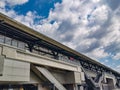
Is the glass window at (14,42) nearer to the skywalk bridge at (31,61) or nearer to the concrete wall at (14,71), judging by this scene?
the skywalk bridge at (31,61)

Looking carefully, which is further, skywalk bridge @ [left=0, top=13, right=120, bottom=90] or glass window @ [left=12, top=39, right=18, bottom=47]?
glass window @ [left=12, top=39, right=18, bottom=47]

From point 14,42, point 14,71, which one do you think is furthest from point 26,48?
point 14,71

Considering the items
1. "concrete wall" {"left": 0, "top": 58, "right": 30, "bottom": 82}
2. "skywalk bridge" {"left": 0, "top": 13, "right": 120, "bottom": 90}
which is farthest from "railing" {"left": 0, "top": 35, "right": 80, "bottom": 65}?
"concrete wall" {"left": 0, "top": 58, "right": 30, "bottom": 82}

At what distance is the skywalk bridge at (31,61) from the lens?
15555mm

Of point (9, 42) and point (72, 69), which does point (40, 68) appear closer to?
point (9, 42)

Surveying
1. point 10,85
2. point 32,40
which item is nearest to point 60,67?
point 32,40

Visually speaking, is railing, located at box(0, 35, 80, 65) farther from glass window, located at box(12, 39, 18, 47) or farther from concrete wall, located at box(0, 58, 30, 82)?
concrete wall, located at box(0, 58, 30, 82)

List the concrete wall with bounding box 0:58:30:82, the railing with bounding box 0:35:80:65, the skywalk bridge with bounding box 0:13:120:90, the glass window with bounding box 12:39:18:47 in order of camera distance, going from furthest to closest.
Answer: the glass window with bounding box 12:39:18:47, the railing with bounding box 0:35:80:65, the skywalk bridge with bounding box 0:13:120:90, the concrete wall with bounding box 0:58:30:82

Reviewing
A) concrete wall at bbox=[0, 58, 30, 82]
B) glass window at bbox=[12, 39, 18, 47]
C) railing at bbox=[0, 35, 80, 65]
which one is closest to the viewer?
concrete wall at bbox=[0, 58, 30, 82]

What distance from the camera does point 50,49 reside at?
82.5 feet

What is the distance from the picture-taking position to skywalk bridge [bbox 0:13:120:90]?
15.6 meters

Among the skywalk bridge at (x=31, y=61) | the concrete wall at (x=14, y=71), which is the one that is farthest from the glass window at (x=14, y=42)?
the concrete wall at (x=14, y=71)

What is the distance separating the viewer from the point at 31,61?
60.5 ft

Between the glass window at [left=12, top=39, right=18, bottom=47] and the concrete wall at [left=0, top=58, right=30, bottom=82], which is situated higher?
the glass window at [left=12, top=39, right=18, bottom=47]
